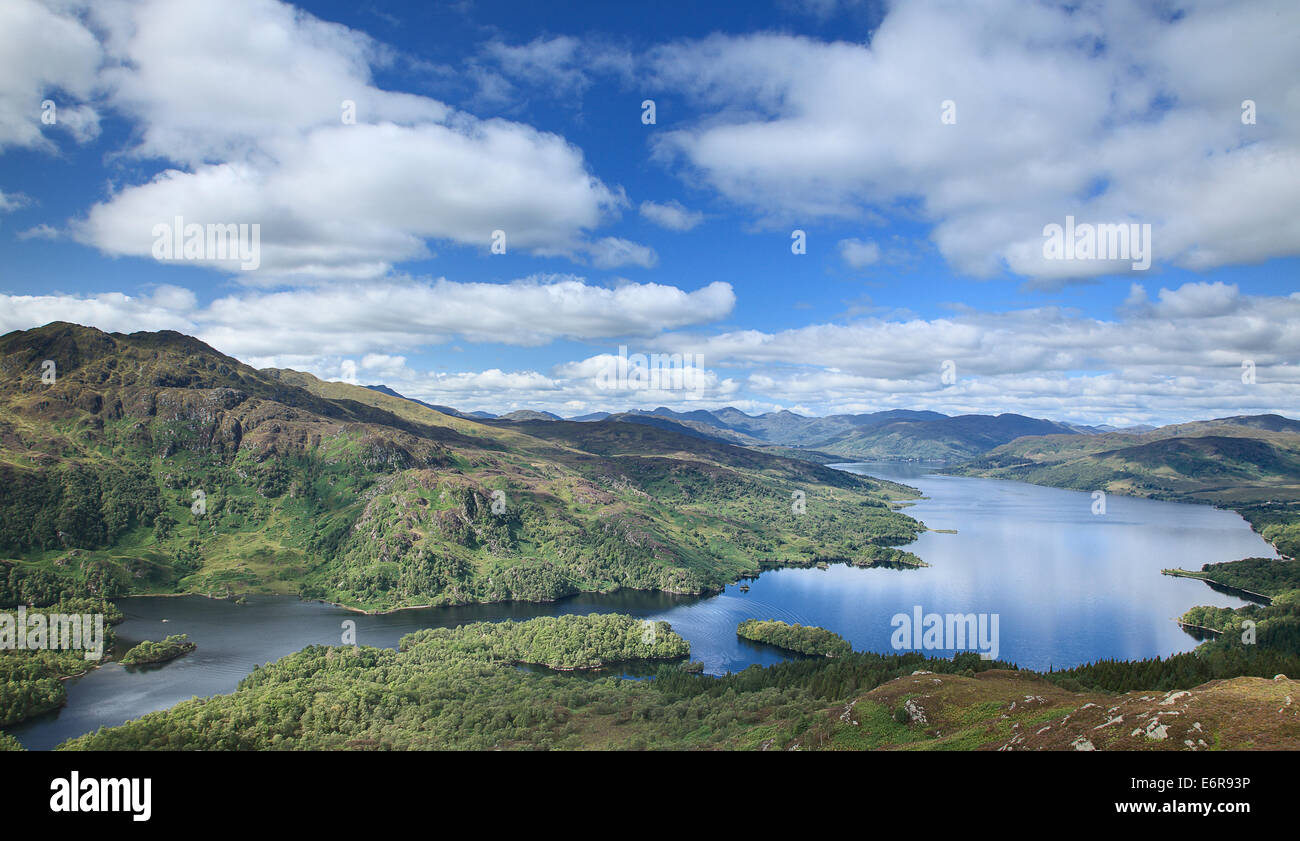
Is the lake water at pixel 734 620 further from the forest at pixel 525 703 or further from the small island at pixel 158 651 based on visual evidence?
the forest at pixel 525 703

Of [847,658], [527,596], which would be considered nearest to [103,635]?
[527,596]

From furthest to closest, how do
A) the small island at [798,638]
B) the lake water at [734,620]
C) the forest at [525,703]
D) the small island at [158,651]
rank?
the small island at [798,638] → the small island at [158,651] → the lake water at [734,620] → the forest at [525,703]

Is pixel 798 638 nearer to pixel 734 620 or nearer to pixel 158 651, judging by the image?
pixel 734 620

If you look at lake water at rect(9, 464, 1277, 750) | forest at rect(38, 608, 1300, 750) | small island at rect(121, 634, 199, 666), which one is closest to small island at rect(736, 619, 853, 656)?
lake water at rect(9, 464, 1277, 750)

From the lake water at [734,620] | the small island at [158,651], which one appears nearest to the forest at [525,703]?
the lake water at [734,620]

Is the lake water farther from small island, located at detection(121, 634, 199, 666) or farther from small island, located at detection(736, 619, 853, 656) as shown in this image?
small island, located at detection(736, 619, 853, 656)
